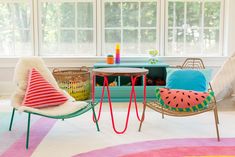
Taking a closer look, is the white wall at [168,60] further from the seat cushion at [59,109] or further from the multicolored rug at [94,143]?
the seat cushion at [59,109]

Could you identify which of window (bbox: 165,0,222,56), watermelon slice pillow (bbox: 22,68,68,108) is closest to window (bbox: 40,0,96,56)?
window (bbox: 165,0,222,56)

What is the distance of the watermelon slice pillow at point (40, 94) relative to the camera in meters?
3.56

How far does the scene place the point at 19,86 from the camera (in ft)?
12.4

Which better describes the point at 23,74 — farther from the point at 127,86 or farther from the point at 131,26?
the point at 131,26

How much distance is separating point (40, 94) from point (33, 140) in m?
0.49

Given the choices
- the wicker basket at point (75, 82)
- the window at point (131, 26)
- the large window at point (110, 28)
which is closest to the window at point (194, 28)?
the large window at point (110, 28)

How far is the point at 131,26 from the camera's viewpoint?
19.6ft

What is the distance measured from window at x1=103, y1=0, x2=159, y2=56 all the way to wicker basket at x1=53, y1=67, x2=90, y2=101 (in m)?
0.74

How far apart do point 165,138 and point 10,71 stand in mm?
3326

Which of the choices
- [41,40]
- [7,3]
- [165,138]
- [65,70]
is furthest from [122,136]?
[7,3]

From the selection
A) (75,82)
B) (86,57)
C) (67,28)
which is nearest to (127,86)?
(75,82)

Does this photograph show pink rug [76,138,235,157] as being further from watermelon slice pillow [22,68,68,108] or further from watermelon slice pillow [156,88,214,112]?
watermelon slice pillow [22,68,68,108]

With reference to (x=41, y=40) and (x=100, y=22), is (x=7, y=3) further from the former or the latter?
(x=100, y=22)

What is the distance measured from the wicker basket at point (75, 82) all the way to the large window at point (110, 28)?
618 millimetres
